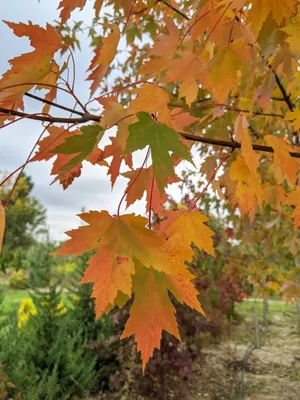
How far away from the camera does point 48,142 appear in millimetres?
1053

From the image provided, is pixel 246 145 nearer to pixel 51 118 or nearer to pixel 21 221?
pixel 51 118

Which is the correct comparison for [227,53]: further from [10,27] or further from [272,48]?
[10,27]

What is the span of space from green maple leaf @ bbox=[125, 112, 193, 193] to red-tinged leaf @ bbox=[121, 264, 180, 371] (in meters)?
0.21

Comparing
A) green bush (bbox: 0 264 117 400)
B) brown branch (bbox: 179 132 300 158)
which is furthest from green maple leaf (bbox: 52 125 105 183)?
green bush (bbox: 0 264 117 400)

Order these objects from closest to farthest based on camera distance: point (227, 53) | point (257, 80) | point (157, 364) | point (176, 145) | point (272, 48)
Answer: point (176, 145)
point (227, 53)
point (272, 48)
point (257, 80)
point (157, 364)

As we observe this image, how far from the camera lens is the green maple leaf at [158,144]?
78cm

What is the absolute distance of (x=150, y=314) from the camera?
2.79 ft

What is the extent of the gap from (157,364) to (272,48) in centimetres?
297

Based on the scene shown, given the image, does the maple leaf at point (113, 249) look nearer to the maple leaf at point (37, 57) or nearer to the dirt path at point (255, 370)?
the maple leaf at point (37, 57)

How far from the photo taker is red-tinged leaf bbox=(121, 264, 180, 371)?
2.72 feet

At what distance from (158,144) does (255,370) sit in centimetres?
507

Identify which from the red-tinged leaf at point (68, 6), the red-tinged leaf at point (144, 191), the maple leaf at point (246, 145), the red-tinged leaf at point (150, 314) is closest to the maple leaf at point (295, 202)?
the maple leaf at point (246, 145)

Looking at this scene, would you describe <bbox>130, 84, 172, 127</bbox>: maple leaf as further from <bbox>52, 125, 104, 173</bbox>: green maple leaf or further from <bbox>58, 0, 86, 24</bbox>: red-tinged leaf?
<bbox>58, 0, 86, 24</bbox>: red-tinged leaf

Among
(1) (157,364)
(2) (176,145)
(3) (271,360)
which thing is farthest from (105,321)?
(2) (176,145)
